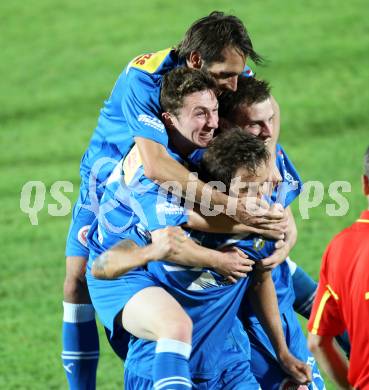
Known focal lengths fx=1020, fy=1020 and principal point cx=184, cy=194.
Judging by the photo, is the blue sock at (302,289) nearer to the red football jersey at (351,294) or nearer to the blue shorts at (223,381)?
the blue shorts at (223,381)

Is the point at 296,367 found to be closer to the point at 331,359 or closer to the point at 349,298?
the point at 331,359

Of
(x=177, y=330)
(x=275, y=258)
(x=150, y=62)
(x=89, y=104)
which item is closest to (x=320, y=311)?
(x=177, y=330)

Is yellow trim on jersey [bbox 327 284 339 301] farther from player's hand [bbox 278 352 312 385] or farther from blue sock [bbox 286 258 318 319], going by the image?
blue sock [bbox 286 258 318 319]

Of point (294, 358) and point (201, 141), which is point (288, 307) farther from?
point (201, 141)

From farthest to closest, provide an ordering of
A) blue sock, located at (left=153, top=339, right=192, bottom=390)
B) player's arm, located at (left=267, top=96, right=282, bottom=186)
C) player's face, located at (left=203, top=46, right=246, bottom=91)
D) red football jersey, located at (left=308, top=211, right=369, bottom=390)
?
player's face, located at (left=203, top=46, right=246, bottom=91) → player's arm, located at (left=267, top=96, right=282, bottom=186) → blue sock, located at (left=153, top=339, right=192, bottom=390) → red football jersey, located at (left=308, top=211, right=369, bottom=390)

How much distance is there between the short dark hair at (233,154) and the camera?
446 cm

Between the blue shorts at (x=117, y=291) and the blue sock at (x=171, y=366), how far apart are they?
38 centimetres

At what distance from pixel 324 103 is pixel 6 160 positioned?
14.6 feet

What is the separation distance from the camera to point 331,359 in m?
4.00

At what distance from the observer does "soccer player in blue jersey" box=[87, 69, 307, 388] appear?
14.2 feet

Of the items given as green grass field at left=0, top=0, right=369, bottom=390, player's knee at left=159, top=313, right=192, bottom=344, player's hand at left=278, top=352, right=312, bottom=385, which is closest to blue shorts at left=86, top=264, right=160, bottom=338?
player's knee at left=159, top=313, right=192, bottom=344

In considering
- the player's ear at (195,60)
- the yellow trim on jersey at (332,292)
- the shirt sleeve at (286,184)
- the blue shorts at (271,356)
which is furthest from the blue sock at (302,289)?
the yellow trim on jersey at (332,292)

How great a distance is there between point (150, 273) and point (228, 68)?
1.22 meters

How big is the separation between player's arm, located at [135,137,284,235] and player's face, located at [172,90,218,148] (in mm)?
158
